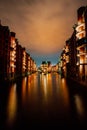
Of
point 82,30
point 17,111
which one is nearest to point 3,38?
point 82,30

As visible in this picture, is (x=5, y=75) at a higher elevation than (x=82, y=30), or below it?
below

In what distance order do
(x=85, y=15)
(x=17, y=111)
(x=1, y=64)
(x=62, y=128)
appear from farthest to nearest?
(x=1, y=64) → (x=85, y=15) → (x=17, y=111) → (x=62, y=128)

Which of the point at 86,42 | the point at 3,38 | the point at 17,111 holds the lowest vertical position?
the point at 17,111

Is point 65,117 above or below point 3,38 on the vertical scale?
below

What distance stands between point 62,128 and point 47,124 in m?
1.54

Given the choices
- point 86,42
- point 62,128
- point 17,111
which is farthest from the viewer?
point 86,42

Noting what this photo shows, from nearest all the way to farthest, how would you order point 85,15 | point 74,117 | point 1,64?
point 74,117 < point 85,15 < point 1,64

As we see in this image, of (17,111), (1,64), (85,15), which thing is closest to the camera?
(17,111)

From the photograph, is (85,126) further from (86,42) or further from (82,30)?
(82,30)

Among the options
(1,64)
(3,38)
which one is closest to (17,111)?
(1,64)

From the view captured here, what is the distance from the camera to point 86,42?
185 feet

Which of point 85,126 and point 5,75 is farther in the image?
point 5,75

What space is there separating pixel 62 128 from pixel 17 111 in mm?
7451

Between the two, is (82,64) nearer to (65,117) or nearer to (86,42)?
(86,42)
